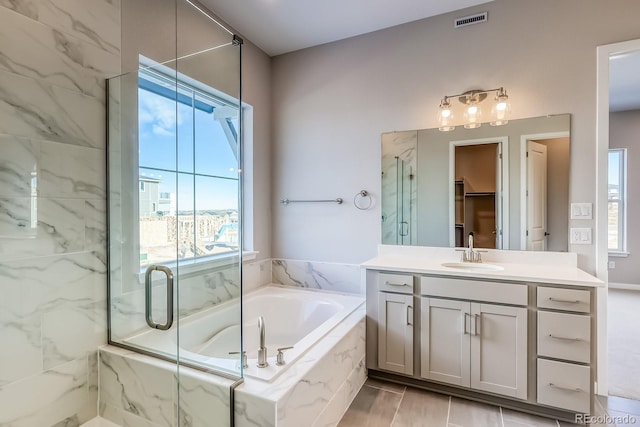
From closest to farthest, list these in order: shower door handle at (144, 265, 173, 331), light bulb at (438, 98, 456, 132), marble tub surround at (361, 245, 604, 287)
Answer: shower door handle at (144, 265, 173, 331) → marble tub surround at (361, 245, 604, 287) → light bulb at (438, 98, 456, 132)

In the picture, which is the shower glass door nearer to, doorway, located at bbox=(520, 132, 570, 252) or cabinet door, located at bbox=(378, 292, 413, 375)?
cabinet door, located at bbox=(378, 292, 413, 375)

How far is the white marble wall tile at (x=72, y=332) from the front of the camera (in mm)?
1581

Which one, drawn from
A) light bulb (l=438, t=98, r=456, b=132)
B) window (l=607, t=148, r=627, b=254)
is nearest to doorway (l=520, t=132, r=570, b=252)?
light bulb (l=438, t=98, r=456, b=132)

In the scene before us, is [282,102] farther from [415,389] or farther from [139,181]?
[415,389]

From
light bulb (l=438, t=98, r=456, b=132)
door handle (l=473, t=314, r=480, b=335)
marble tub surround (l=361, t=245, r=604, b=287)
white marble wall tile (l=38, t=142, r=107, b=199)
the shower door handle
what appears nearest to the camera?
white marble wall tile (l=38, t=142, r=107, b=199)

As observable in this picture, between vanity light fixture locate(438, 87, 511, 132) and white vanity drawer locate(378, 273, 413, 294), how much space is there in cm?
127

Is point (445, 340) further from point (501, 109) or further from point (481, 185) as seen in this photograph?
point (501, 109)

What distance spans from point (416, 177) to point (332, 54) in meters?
1.41

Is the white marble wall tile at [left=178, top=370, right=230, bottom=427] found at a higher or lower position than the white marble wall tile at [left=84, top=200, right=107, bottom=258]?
lower

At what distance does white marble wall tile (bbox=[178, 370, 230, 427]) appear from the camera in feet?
4.77

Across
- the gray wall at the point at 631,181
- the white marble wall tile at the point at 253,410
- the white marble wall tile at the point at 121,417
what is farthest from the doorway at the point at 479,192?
the gray wall at the point at 631,181

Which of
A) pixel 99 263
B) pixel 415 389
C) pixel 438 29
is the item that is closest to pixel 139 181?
pixel 99 263

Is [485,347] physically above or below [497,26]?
below

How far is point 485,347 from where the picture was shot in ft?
6.65
